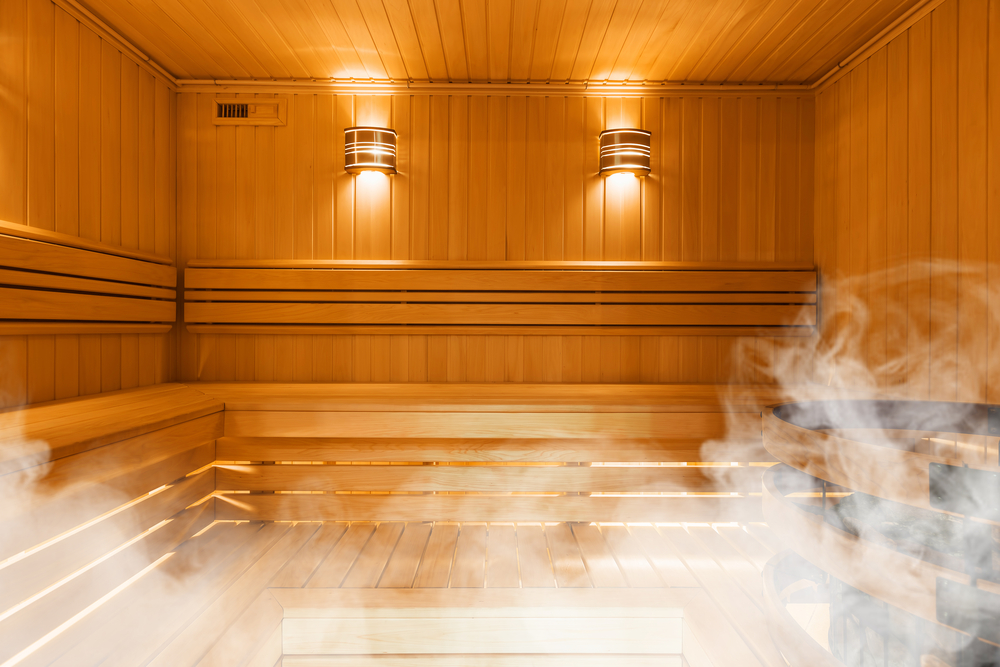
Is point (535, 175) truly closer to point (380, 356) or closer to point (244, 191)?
point (380, 356)

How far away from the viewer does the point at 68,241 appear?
215 cm

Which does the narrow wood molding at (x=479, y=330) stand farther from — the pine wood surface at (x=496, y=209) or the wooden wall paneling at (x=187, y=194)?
the wooden wall paneling at (x=187, y=194)

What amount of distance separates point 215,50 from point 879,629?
11.1 feet

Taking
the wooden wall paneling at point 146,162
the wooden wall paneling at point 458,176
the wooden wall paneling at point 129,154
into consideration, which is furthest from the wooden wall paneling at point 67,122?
the wooden wall paneling at point 458,176

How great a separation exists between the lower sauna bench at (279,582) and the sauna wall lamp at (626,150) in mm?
1871

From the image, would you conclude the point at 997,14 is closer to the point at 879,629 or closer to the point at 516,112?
the point at 516,112

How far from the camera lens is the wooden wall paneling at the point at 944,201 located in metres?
2.05

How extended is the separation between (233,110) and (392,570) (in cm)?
262

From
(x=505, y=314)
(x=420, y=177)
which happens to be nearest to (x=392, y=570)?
(x=505, y=314)

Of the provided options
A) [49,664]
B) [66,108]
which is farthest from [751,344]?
[66,108]

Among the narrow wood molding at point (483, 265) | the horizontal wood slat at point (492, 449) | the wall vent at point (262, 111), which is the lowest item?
the horizontal wood slat at point (492, 449)

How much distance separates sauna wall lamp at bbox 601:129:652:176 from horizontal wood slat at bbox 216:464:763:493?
1.58 metres

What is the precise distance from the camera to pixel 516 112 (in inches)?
116

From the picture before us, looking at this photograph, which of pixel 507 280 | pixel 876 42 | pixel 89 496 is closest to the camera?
pixel 89 496
